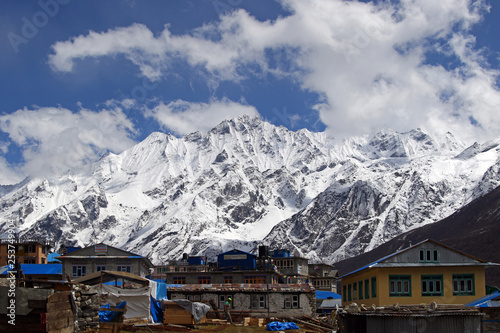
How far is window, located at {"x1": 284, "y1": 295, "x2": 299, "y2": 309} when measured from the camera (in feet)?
200

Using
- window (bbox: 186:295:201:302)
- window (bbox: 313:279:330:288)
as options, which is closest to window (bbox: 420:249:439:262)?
window (bbox: 186:295:201:302)

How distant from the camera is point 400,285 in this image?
55344 millimetres

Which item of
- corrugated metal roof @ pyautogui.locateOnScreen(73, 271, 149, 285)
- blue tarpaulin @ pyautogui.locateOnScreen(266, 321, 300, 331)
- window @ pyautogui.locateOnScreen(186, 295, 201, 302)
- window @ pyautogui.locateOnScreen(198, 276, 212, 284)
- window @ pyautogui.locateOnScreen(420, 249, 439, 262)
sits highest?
window @ pyautogui.locateOnScreen(420, 249, 439, 262)

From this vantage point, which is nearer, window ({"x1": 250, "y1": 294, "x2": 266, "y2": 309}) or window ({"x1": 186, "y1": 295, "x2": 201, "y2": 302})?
window ({"x1": 186, "y1": 295, "x2": 201, "y2": 302})

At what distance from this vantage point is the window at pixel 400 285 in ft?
180

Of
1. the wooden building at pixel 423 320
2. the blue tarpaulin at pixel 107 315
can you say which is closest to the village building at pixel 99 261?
the blue tarpaulin at pixel 107 315

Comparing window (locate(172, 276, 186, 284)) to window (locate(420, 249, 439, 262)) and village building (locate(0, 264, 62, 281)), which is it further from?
window (locate(420, 249, 439, 262))

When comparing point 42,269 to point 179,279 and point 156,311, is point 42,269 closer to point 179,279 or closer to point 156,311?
point 179,279

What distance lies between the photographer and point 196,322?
4822 centimetres

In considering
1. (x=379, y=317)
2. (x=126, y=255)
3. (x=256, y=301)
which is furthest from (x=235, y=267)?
(x=379, y=317)

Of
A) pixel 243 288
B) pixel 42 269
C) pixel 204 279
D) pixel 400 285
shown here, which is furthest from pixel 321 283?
pixel 400 285

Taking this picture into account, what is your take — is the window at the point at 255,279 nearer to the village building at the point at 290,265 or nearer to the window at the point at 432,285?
the window at the point at 432,285

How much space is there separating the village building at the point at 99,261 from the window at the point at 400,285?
41.3 metres

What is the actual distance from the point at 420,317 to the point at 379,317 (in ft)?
7.05
